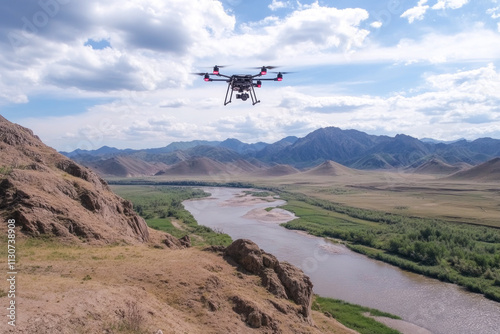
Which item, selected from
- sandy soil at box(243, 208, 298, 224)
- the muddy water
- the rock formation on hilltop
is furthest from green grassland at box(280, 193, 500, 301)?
the rock formation on hilltop

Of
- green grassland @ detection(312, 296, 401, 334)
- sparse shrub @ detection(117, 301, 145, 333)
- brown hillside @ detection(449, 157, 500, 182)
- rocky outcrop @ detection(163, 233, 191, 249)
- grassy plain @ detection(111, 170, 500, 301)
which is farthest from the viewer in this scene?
brown hillside @ detection(449, 157, 500, 182)

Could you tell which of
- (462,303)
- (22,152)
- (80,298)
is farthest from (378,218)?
(80,298)

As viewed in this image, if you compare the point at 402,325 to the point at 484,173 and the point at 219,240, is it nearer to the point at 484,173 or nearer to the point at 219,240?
the point at 219,240

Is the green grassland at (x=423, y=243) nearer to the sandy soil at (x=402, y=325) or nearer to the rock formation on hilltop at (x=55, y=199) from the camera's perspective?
the sandy soil at (x=402, y=325)

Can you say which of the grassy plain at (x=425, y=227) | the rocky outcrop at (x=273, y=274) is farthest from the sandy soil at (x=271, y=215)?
the rocky outcrop at (x=273, y=274)

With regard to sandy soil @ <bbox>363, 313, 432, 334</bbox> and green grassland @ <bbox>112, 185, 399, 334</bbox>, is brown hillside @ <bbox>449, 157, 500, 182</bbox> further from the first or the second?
sandy soil @ <bbox>363, 313, 432, 334</bbox>

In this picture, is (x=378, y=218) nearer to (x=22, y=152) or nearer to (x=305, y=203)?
(x=305, y=203)

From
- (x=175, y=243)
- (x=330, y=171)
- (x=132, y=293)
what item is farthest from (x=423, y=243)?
(x=330, y=171)
